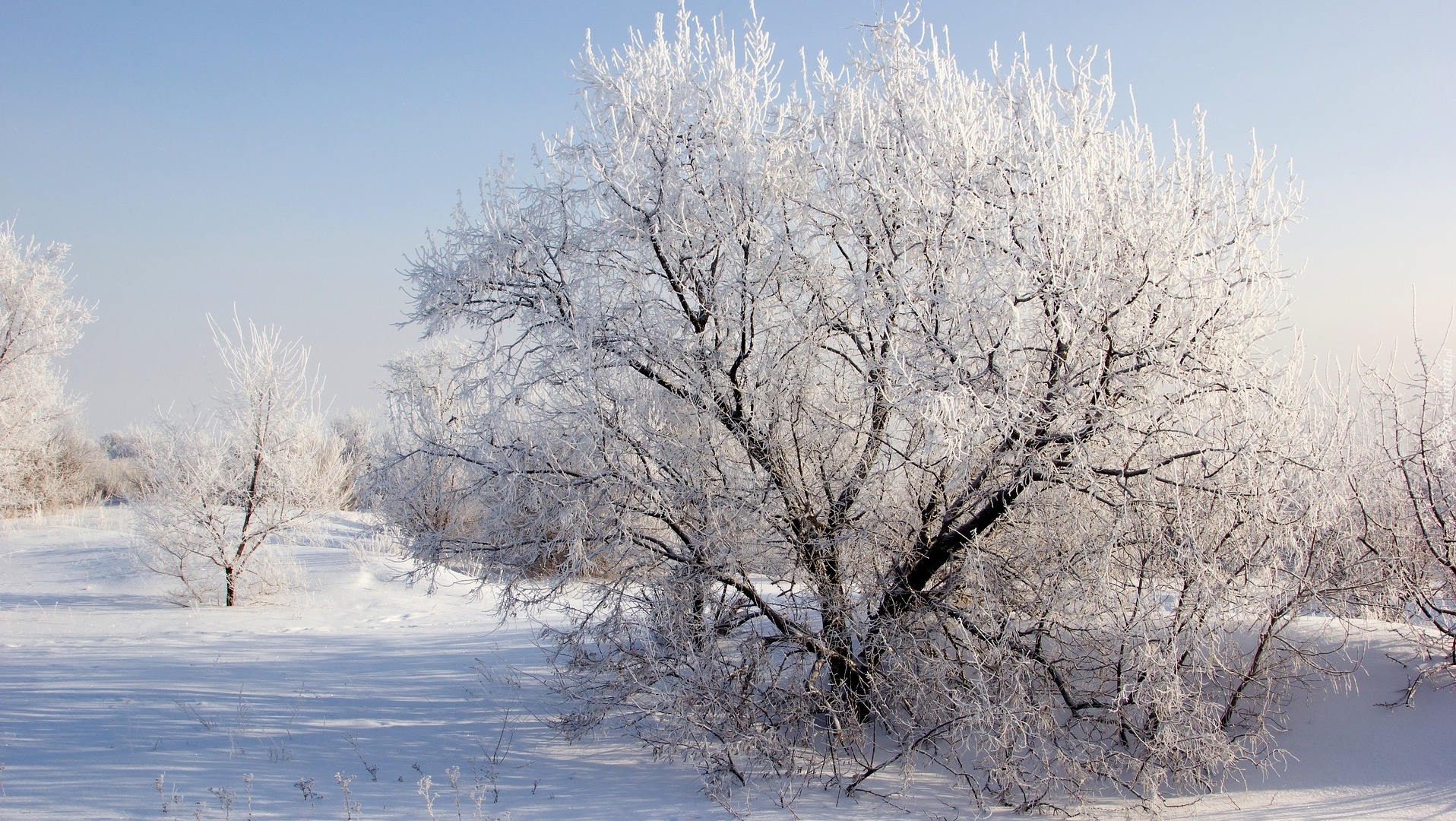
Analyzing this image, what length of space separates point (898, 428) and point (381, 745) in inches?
177

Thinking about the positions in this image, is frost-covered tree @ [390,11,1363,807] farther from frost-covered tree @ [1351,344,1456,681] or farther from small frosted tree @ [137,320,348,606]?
small frosted tree @ [137,320,348,606]

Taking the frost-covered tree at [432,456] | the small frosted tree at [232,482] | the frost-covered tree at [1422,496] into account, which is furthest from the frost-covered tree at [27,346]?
the frost-covered tree at [1422,496]

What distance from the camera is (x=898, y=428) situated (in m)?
5.91

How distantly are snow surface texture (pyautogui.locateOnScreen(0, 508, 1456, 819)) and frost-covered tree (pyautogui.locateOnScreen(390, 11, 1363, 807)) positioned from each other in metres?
0.39

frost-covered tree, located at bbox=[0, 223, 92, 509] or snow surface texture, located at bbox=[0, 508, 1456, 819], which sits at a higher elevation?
frost-covered tree, located at bbox=[0, 223, 92, 509]

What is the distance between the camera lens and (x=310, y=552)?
15320 mm

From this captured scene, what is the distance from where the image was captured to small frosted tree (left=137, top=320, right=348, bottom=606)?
12.1 m

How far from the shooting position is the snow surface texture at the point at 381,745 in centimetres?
506

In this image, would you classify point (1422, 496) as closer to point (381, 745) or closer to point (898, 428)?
point (898, 428)

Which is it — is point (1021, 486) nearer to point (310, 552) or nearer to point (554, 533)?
point (554, 533)

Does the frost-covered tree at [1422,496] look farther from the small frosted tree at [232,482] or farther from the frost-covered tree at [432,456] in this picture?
the small frosted tree at [232,482]

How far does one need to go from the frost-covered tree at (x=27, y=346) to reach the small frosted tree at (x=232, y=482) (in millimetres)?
5263

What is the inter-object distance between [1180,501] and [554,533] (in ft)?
14.2

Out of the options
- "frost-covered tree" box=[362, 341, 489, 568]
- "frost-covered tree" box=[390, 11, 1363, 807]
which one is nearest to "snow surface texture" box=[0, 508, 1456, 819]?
"frost-covered tree" box=[390, 11, 1363, 807]
